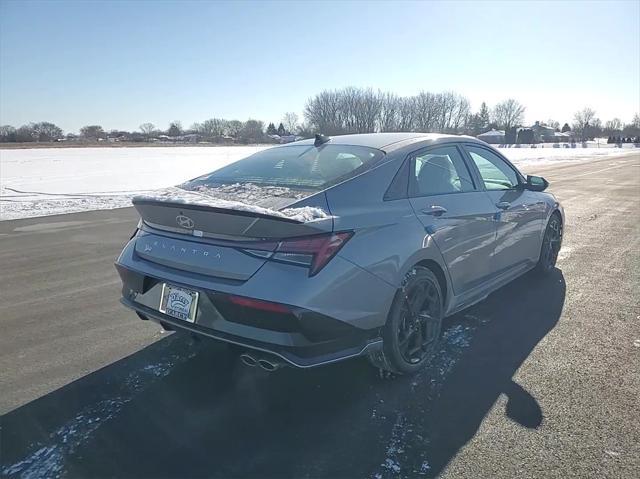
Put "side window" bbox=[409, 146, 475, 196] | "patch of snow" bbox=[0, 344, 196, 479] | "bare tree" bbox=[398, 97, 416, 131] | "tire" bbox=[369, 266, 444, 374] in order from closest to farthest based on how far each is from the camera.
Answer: "patch of snow" bbox=[0, 344, 196, 479]
"tire" bbox=[369, 266, 444, 374]
"side window" bbox=[409, 146, 475, 196]
"bare tree" bbox=[398, 97, 416, 131]

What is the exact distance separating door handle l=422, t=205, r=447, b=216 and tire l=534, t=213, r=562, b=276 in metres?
2.30

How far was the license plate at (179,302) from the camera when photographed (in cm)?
264

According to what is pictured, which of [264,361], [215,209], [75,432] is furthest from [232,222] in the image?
[75,432]

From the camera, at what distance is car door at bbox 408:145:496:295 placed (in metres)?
3.26

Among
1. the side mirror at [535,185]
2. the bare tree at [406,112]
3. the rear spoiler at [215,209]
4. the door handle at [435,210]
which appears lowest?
the door handle at [435,210]

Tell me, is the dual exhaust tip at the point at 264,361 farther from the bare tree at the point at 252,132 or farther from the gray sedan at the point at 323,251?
the bare tree at the point at 252,132

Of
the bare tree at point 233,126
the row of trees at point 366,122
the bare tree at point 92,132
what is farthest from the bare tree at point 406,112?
the bare tree at point 92,132

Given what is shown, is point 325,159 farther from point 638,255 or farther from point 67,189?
point 67,189

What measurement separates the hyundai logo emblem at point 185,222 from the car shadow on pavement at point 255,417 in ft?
3.37

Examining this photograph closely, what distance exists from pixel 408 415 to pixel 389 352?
1.30 feet

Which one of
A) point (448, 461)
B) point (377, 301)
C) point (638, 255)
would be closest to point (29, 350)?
point (377, 301)

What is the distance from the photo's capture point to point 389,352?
2.92m

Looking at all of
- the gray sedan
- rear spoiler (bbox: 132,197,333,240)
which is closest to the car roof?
the gray sedan

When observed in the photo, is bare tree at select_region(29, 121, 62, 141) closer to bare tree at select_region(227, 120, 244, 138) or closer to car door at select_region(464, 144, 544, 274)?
bare tree at select_region(227, 120, 244, 138)
